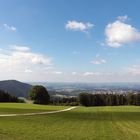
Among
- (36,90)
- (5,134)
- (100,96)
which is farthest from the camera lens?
(100,96)

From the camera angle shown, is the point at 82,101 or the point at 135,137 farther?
the point at 82,101

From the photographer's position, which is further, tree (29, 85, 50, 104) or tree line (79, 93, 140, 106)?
tree line (79, 93, 140, 106)

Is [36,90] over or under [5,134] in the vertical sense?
over

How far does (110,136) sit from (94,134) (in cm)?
135

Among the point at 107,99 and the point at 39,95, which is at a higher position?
the point at 39,95

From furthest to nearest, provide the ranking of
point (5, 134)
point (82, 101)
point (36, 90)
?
point (82, 101)
point (36, 90)
point (5, 134)

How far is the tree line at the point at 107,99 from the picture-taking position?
11538 centimetres

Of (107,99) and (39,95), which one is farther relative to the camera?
(107,99)

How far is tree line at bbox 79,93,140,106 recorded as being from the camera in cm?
11538

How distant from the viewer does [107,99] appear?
12394 centimetres

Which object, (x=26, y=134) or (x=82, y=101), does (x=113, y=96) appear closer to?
(x=82, y=101)

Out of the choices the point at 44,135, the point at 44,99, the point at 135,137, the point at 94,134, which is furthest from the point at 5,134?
the point at 44,99

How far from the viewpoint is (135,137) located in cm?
2244

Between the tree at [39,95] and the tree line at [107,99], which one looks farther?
the tree line at [107,99]
